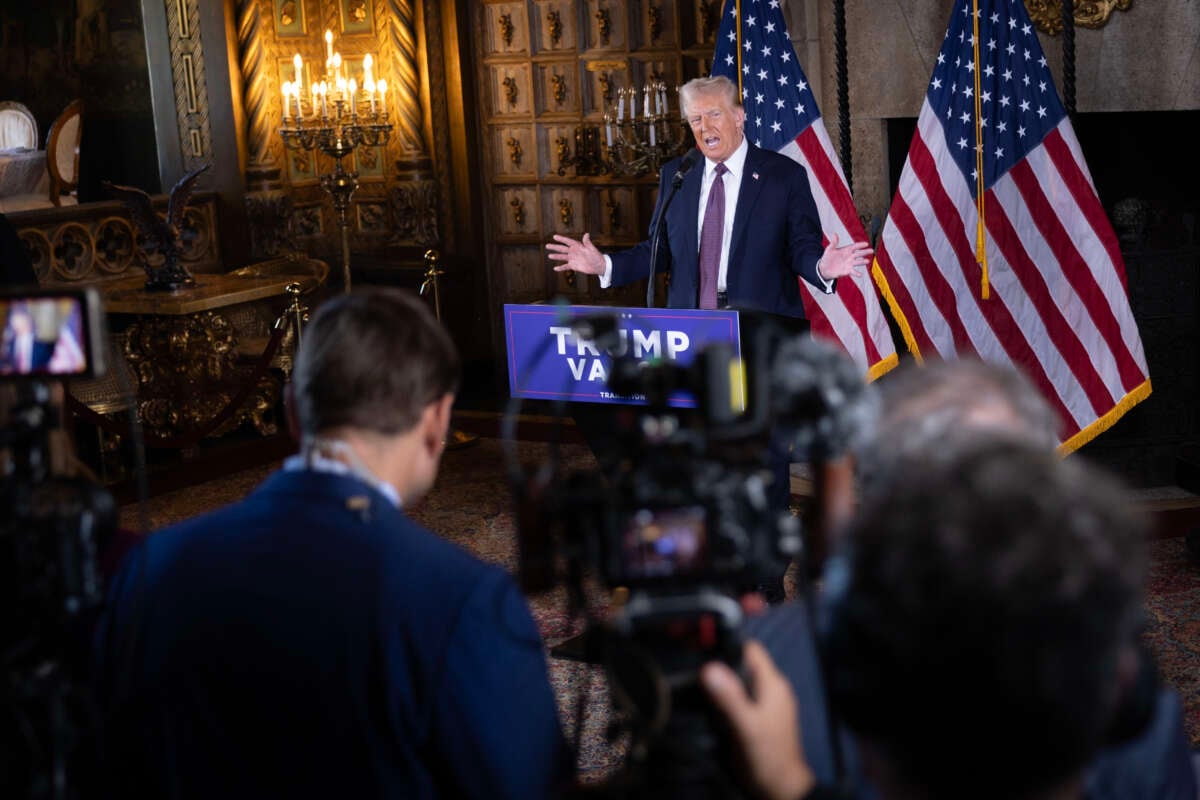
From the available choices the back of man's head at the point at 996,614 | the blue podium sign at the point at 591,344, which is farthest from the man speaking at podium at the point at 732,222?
the back of man's head at the point at 996,614

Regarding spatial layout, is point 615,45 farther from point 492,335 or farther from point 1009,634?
point 1009,634

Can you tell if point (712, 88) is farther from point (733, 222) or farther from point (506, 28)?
point (506, 28)

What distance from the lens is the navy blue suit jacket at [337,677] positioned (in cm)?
153

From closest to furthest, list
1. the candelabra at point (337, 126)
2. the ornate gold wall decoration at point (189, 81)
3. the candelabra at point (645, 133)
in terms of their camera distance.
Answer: the candelabra at point (645, 133), the candelabra at point (337, 126), the ornate gold wall decoration at point (189, 81)

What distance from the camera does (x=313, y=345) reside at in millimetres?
1707

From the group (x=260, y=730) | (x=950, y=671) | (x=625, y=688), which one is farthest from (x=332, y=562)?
(x=950, y=671)

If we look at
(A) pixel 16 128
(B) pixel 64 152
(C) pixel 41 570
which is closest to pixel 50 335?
(C) pixel 41 570

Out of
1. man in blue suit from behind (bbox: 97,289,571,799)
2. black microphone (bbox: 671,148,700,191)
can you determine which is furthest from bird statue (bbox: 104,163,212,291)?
man in blue suit from behind (bbox: 97,289,571,799)

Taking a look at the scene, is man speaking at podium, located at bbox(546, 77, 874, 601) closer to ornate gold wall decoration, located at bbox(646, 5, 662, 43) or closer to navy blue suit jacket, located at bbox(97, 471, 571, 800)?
navy blue suit jacket, located at bbox(97, 471, 571, 800)

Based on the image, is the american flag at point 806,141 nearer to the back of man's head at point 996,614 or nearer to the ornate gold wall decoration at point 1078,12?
the ornate gold wall decoration at point 1078,12

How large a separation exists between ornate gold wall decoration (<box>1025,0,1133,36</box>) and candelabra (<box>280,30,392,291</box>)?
3.24m

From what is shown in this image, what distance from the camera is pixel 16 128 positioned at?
8.88 m

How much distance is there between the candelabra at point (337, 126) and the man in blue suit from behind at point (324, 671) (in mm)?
5540

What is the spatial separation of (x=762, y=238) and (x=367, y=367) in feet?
9.76
